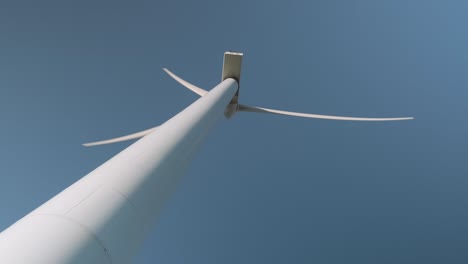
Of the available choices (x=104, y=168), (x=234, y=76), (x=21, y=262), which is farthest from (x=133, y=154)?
(x=234, y=76)

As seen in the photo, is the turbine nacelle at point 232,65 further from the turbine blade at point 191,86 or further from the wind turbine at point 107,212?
the wind turbine at point 107,212

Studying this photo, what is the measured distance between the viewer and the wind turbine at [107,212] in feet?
11.0

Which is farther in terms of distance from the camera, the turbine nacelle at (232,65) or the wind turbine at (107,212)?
the turbine nacelle at (232,65)

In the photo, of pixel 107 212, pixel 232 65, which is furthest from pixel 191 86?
pixel 107 212

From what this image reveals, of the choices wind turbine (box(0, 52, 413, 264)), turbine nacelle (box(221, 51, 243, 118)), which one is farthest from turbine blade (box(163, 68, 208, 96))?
wind turbine (box(0, 52, 413, 264))

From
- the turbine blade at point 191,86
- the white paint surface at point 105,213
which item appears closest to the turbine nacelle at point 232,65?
the turbine blade at point 191,86

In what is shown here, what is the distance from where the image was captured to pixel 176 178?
6.59m

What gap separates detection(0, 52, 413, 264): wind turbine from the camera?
3357mm

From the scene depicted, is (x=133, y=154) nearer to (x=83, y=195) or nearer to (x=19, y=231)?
(x=83, y=195)

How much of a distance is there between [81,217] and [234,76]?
65.9 ft

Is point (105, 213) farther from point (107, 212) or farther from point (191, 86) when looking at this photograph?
point (191, 86)

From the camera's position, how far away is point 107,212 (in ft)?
13.9

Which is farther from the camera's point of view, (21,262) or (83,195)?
(83,195)

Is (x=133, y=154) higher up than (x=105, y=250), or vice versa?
(x=133, y=154)
